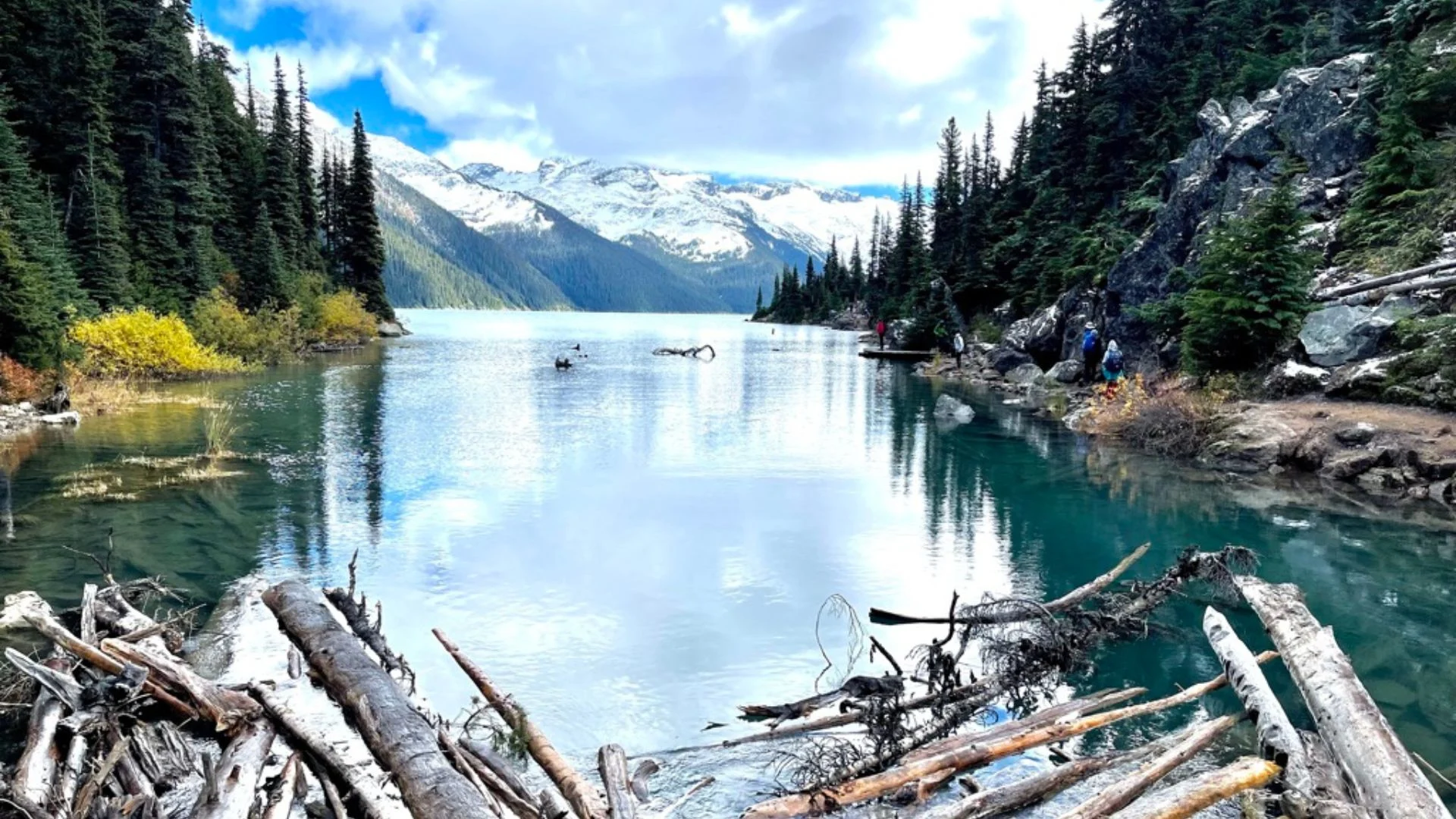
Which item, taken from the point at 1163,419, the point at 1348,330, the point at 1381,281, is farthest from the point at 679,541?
the point at 1381,281

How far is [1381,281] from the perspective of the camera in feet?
64.3

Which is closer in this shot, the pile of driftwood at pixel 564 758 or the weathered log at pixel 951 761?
the pile of driftwood at pixel 564 758

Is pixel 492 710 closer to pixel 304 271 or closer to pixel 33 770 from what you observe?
pixel 33 770

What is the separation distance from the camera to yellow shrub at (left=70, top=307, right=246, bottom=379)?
92.7ft

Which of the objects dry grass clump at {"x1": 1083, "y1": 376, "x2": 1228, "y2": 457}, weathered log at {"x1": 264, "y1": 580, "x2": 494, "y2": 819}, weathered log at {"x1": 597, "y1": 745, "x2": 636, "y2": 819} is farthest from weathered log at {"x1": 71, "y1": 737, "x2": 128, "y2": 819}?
dry grass clump at {"x1": 1083, "y1": 376, "x2": 1228, "y2": 457}

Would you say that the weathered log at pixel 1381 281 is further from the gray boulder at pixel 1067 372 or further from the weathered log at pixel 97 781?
the weathered log at pixel 97 781

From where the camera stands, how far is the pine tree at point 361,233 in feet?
226

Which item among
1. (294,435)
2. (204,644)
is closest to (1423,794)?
(204,644)

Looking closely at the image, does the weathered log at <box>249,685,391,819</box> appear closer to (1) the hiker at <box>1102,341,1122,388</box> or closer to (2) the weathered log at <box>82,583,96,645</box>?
(2) the weathered log at <box>82,583,96,645</box>

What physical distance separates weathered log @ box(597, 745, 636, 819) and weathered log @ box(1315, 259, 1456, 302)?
69.0ft

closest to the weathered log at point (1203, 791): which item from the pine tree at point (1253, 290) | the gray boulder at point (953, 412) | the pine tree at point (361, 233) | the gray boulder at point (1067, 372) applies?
the pine tree at point (1253, 290)

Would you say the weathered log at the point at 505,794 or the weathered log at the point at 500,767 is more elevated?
the weathered log at the point at 505,794

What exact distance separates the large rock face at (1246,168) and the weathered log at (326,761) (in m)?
27.5

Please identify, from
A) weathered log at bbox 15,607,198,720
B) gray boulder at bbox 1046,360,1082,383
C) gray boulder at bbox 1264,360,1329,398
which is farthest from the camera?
gray boulder at bbox 1046,360,1082,383
